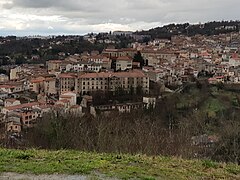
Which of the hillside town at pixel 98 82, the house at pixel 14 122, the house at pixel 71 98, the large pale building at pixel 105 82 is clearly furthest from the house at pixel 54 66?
the house at pixel 14 122

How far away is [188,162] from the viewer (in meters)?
5.57

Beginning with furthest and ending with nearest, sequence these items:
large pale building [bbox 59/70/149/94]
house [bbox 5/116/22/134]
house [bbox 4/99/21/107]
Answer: large pale building [bbox 59/70/149/94], house [bbox 4/99/21/107], house [bbox 5/116/22/134]

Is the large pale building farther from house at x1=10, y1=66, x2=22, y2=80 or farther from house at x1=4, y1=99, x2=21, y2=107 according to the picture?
house at x1=10, y1=66, x2=22, y2=80

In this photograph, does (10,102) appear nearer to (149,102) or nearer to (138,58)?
(149,102)

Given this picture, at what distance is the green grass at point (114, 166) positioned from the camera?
4.76 m

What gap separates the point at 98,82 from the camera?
40375 mm

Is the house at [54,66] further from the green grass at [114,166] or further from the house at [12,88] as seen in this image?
the green grass at [114,166]

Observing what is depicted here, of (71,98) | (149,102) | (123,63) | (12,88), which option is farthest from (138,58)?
(71,98)

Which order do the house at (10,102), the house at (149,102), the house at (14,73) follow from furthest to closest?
the house at (14,73), the house at (10,102), the house at (149,102)

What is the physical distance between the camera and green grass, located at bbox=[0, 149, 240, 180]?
4758 mm

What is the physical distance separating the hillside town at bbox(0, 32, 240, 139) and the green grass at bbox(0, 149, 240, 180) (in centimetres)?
1972

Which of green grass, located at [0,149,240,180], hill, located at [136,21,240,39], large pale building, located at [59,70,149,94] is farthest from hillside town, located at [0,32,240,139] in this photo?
hill, located at [136,21,240,39]

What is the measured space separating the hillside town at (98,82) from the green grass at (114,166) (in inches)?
776

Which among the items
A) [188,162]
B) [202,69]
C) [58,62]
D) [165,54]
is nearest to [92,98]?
[58,62]
